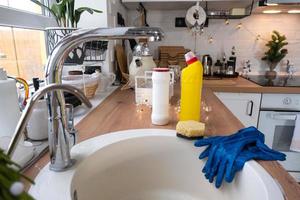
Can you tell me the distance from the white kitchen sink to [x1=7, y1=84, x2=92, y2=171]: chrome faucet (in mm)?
67

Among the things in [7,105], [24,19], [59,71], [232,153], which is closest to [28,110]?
[59,71]

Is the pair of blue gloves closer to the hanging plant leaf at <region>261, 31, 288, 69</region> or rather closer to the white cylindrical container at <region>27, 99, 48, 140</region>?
the white cylindrical container at <region>27, 99, 48, 140</region>

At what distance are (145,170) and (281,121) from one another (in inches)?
54.1

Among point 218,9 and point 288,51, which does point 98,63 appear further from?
point 288,51

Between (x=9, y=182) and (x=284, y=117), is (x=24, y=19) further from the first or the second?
(x=284, y=117)

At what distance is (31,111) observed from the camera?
0.37 meters

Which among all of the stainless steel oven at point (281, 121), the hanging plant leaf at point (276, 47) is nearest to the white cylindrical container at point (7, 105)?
the stainless steel oven at point (281, 121)

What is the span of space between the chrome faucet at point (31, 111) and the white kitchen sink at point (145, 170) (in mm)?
67

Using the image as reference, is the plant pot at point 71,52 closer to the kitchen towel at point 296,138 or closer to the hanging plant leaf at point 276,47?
the kitchen towel at point 296,138

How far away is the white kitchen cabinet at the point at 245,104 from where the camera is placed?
167 centimetres

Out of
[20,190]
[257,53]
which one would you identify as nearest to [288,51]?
[257,53]

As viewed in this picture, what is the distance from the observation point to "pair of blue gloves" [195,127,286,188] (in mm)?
579

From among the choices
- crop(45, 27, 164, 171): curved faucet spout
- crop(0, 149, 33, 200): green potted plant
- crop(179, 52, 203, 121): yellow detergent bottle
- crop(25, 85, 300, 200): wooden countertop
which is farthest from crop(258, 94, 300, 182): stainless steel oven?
crop(0, 149, 33, 200): green potted plant

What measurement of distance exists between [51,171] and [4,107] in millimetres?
235
